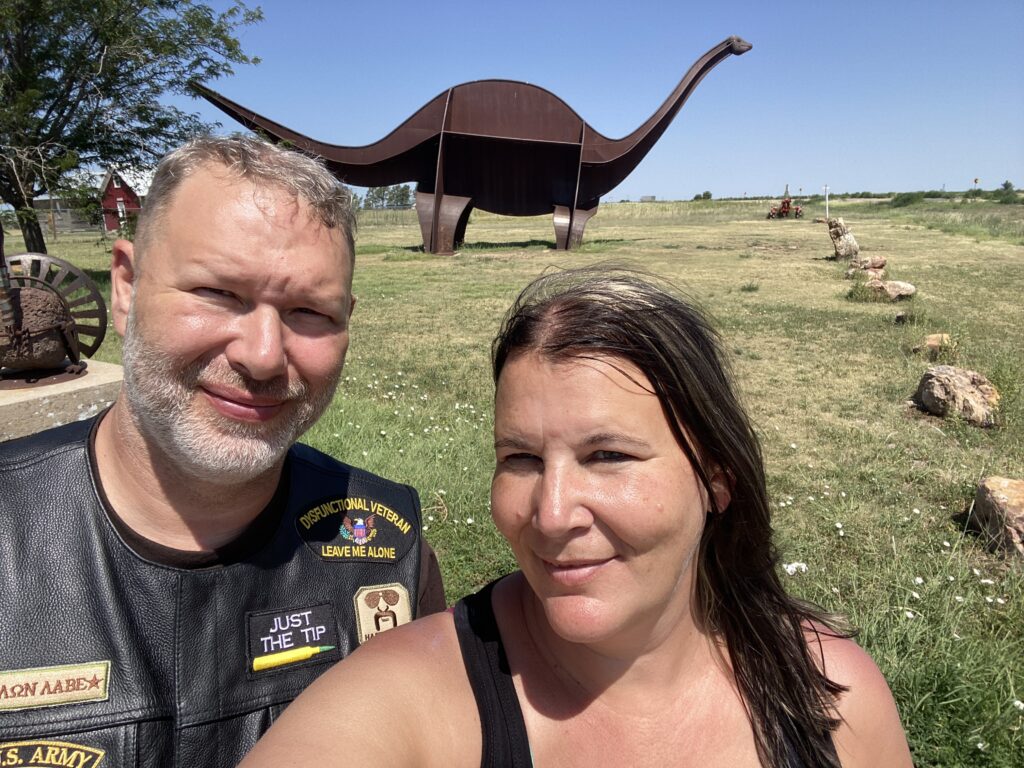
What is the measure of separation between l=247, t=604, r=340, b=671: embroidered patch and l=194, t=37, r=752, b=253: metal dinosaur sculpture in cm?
1852


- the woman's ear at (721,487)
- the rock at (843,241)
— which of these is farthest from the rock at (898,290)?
the woman's ear at (721,487)

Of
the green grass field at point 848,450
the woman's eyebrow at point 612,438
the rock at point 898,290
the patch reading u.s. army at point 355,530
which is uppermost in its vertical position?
the woman's eyebrow at point 612,438

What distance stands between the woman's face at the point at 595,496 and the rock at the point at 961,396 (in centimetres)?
591

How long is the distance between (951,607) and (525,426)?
2788mm

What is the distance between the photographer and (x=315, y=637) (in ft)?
5.74

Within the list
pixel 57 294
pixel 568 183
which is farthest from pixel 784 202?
pixel 57 294

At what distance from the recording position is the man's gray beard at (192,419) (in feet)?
5.24

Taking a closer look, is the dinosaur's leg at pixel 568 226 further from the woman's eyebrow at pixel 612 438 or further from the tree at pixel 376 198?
the tree at pixel 376 198

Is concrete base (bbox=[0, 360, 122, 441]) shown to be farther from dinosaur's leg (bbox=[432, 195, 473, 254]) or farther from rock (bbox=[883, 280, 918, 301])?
dinosaur's leg (bbox=[432, 195, 473, 254])

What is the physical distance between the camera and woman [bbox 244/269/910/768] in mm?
1204

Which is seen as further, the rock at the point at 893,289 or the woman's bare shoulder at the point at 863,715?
the rock at the point at 893,289

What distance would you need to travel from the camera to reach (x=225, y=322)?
1.58 meters

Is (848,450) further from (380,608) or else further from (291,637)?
(291,637)

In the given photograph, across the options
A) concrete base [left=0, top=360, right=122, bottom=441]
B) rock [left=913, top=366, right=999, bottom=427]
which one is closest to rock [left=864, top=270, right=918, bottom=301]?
rock [left=913, top=366, right=999, bottom=427]
